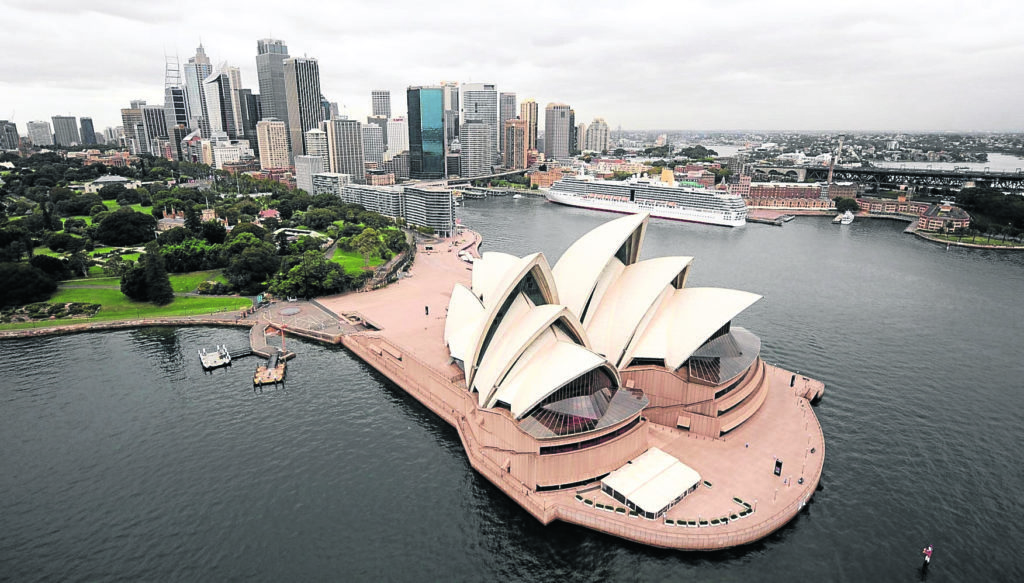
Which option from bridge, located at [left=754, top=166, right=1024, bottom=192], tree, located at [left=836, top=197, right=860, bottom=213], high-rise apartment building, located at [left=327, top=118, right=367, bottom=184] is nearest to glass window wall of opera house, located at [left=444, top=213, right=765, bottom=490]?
tree, located at [left=836, top=197, right=860, bottom=213]

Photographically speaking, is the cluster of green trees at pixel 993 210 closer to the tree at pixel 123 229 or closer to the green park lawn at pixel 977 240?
the green park lawn at pixel 977 240

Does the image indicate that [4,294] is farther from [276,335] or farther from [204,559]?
[204,559]

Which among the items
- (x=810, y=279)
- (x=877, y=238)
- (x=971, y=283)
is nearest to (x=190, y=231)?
(x=810, y=279)

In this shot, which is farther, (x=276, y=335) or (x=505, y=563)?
(x=276, y=335)

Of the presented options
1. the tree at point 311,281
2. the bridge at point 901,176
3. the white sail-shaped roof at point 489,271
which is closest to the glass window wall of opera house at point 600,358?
the white sail-shaped roof at point 489,271

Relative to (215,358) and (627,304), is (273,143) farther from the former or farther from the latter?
(627,304)

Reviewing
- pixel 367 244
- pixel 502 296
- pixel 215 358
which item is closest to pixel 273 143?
pixel 367 244
